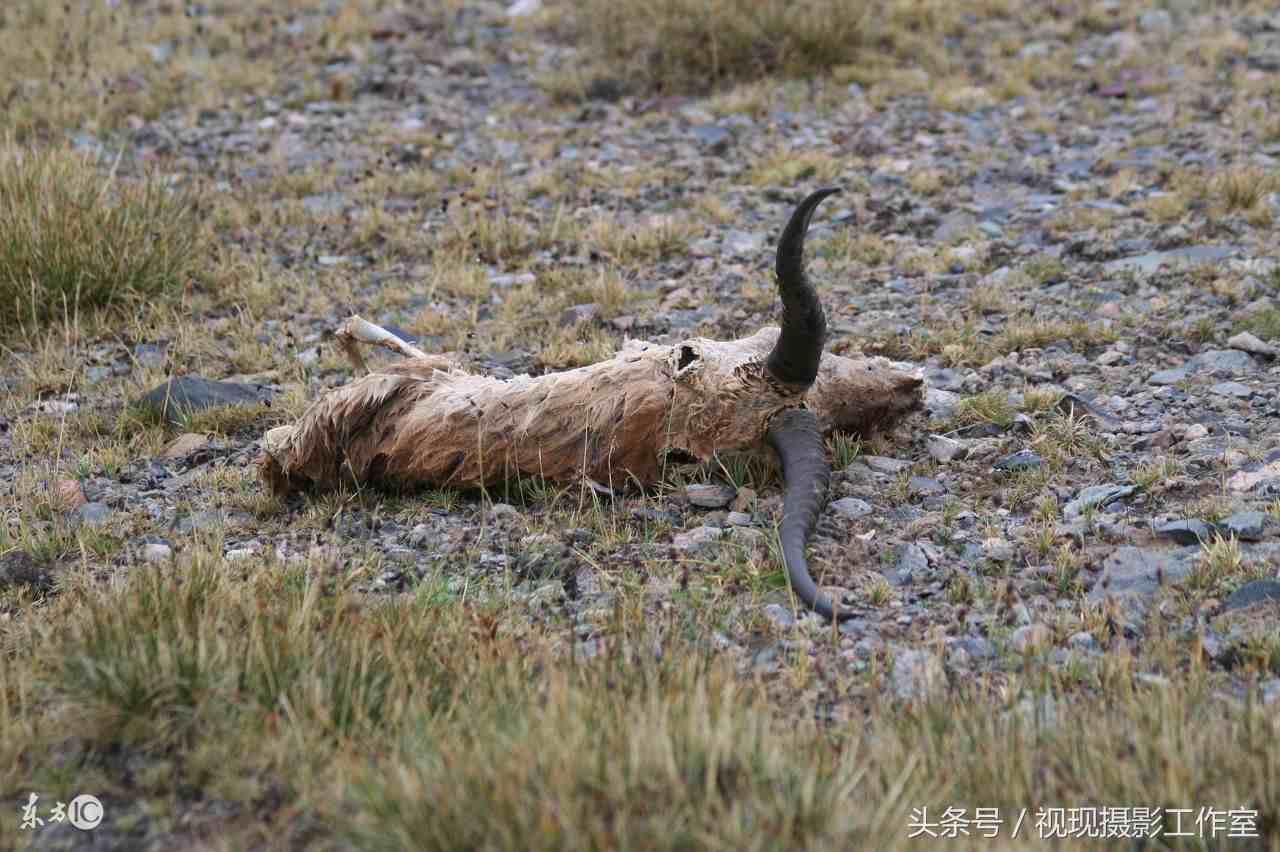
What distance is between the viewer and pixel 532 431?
4.63 meters

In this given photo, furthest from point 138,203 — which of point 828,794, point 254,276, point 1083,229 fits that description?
point 828,794

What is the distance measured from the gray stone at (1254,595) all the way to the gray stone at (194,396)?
4227mm

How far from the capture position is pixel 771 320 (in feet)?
21.5

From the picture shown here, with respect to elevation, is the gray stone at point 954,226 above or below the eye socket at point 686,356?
below

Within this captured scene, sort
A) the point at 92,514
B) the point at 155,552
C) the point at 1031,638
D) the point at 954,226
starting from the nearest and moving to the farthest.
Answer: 1. the point at 1031,638
2. the point at 155,552
3. the point at 92,514
4. the point at 954,226

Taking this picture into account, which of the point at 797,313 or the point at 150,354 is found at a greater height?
the point at 797,313

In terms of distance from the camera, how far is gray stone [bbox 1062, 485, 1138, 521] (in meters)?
4.39

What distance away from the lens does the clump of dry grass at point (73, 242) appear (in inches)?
263

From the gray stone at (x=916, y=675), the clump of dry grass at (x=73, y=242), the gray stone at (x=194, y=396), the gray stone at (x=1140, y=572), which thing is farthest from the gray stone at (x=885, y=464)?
the clump of dry grass at (x=73, y=242)

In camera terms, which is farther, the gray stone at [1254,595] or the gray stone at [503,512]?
the gray stone at [503,512]

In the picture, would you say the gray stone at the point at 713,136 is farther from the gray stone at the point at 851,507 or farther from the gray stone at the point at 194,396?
the gray stone at the point at 851,507

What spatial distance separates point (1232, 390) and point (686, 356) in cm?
246

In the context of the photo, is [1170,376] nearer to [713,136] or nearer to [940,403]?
[940,403]

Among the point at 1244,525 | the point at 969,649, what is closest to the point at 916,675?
the point at 969,649
